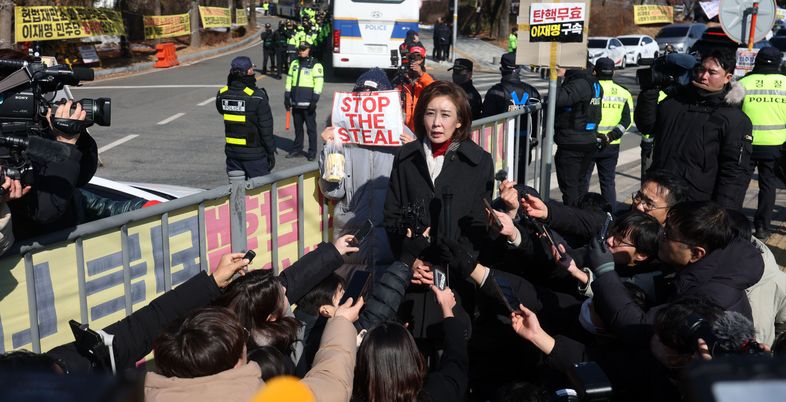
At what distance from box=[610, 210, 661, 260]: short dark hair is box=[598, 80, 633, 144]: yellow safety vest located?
4.59 metres

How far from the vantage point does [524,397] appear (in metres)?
3.11

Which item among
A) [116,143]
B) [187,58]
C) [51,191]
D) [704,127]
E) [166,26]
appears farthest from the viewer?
[166,26]

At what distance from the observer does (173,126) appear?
16359 mm

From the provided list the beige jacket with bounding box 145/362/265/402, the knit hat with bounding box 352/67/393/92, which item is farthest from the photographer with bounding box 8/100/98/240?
the knit hat with bounding box 352/67/393/92

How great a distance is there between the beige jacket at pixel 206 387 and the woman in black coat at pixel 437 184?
167cm

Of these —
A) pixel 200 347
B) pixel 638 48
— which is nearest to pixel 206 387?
pixel 200 347

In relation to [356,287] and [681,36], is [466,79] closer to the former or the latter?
[356,287]

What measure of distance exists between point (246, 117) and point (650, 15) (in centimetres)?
4262

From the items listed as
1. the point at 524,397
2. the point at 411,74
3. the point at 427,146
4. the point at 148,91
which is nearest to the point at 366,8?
the point at 148,91

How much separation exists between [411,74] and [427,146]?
13.6 feet

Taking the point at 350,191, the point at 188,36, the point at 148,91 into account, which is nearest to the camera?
the point at 350,191

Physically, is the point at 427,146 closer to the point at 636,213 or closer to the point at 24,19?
the point at 636,213

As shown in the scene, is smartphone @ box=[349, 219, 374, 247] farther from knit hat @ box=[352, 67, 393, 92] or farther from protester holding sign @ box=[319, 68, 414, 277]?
knit hat @ box=[352, 67, 393, 92]

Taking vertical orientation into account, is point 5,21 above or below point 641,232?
above
